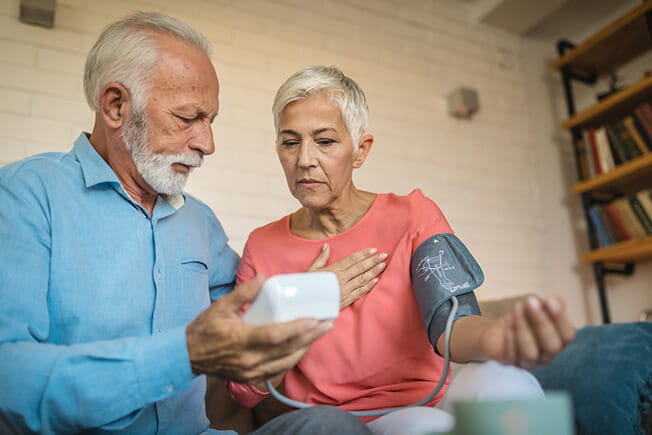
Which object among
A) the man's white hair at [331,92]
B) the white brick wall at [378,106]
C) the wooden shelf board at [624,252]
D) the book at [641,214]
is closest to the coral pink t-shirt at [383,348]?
the man's white hair at [331,92]

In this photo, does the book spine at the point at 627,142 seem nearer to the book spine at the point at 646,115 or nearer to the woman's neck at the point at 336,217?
the book spine at the point at 646,115

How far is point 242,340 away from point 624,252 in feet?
8.59

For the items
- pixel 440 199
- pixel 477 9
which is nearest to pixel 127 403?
pixel 440 199

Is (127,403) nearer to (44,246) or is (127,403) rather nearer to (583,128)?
(44,246)

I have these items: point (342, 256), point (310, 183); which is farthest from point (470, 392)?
point (310, 183)

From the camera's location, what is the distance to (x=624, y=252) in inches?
107

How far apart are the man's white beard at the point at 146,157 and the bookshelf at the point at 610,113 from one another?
2.39 metres

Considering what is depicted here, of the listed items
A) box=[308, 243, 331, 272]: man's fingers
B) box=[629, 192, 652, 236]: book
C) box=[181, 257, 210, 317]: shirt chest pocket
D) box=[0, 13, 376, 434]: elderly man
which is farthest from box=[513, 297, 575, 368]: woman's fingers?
box=[629, 192, 652, 236]: book

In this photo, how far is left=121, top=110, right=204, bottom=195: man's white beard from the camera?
1.15m

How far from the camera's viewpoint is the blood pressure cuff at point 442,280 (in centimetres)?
101

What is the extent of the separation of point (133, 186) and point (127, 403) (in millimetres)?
575

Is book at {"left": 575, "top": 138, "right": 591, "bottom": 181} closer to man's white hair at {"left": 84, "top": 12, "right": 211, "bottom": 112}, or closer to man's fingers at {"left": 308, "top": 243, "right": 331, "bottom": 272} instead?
man's fingers at {"left": 308, "top": 243, "right": 331, "bottom": 272}

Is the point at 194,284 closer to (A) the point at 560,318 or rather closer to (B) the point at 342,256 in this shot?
(B) the point at 342,256

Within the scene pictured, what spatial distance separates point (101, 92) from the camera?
1178 mm
